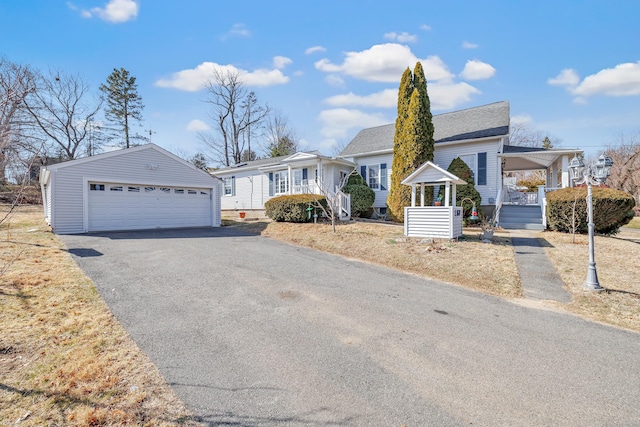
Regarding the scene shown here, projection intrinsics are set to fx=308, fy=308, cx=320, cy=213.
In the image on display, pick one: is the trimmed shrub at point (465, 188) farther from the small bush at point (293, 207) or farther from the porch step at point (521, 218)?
the small bush at point (293, 207)

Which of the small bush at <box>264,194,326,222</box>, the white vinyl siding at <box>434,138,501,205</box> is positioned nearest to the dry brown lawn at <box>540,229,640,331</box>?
the white vinyl siding at <box>434,138,501,205</box>

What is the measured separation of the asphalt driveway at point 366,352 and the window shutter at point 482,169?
35.3 feet

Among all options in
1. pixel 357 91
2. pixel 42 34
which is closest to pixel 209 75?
pixel 357 91

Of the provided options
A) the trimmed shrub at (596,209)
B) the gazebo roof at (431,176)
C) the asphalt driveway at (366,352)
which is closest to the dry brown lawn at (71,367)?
the asphalt driveway at (366,352)

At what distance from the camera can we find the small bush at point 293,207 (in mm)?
14739

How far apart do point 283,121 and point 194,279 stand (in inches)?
1371

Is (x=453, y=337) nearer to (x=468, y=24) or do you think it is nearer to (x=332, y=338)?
(x=332, y=338)

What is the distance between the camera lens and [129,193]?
48.0ft

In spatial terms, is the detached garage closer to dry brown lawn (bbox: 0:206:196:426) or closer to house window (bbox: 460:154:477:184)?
dry brown lawn (bbox: 0:206:196:426)

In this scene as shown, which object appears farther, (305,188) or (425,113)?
(305,188)

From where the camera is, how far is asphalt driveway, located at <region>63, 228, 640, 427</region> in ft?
8.66

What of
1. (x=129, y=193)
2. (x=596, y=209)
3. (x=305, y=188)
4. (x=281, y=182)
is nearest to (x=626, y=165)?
(x=596, y=209)

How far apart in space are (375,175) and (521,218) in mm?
7870

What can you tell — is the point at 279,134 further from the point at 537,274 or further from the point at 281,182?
the point at 537,274
